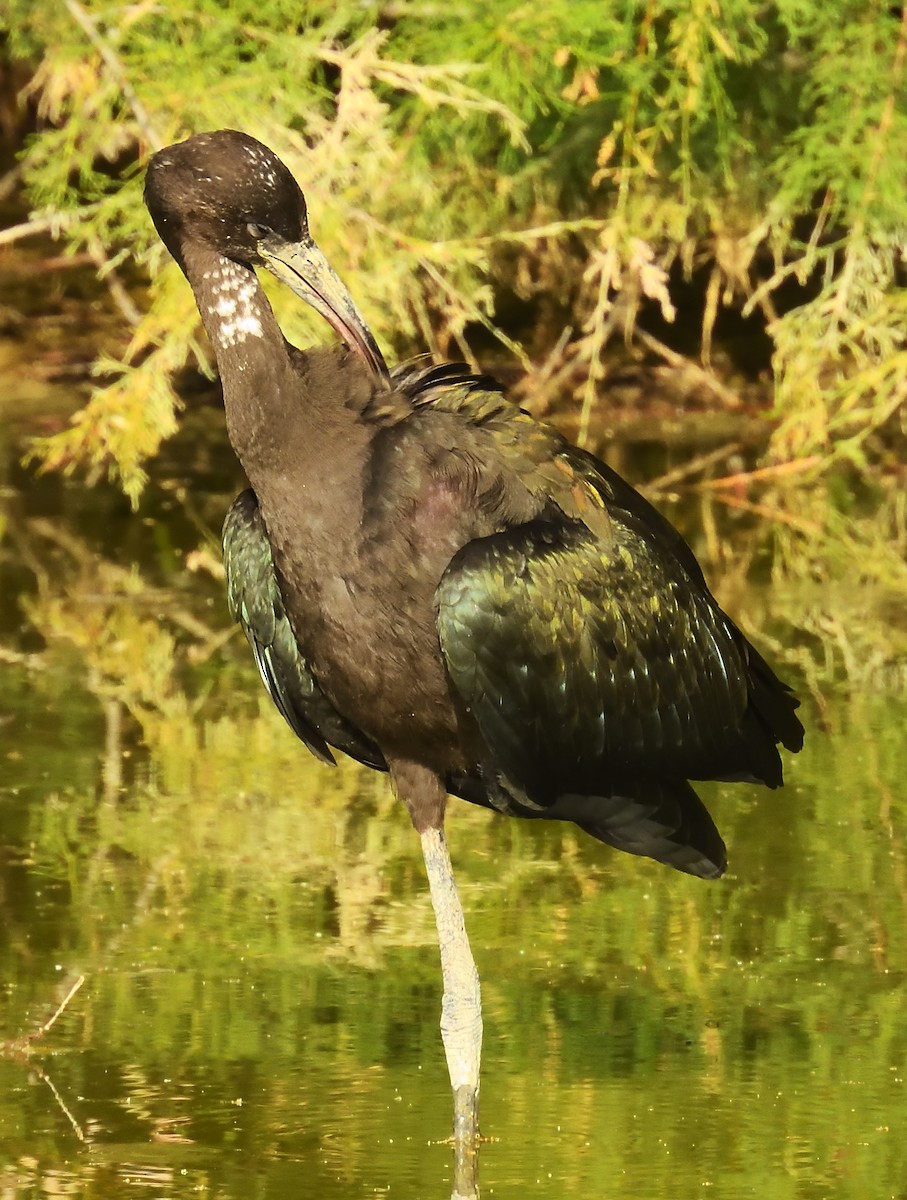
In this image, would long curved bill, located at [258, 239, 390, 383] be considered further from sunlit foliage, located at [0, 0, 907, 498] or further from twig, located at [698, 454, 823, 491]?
twig, located at [698, 454, 823, 491]

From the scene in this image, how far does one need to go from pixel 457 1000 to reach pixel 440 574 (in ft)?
3.23

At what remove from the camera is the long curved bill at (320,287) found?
5.16 metres

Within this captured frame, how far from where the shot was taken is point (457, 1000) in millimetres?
5391

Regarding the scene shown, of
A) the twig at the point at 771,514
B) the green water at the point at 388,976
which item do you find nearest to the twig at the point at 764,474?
the twig at the point at 771,514

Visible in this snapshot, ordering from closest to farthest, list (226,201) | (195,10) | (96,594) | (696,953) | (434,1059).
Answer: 1. (226,201)
2. (434,1059)
3. (696,953)
4. (96,594)
5. (195,10)

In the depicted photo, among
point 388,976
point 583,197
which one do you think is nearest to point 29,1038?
point 388,976

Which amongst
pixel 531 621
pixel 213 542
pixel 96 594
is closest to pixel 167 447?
pixel 213 542

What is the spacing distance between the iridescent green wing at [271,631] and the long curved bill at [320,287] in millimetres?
493

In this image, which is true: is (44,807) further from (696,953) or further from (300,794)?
(696,953)

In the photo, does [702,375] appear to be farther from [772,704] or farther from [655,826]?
[655,826]

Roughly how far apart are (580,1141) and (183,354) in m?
5.70

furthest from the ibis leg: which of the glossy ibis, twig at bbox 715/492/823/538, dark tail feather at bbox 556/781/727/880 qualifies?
twig at bbox 715/492/823/538

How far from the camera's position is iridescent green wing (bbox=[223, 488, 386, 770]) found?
5520mm

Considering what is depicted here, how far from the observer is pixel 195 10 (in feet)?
36.4
